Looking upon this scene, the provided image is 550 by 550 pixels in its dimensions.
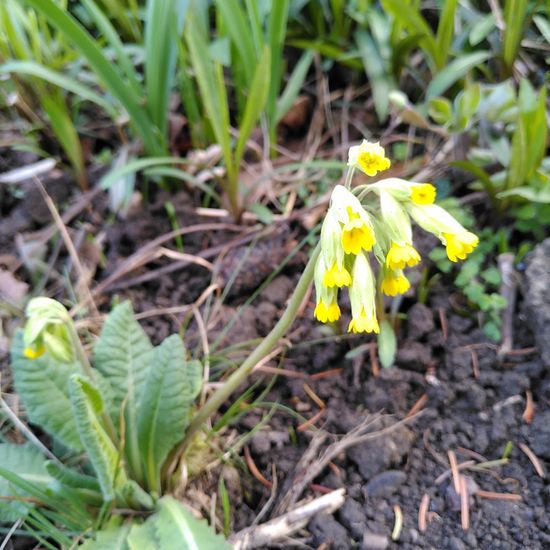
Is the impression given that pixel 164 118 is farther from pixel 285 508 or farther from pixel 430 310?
pixel 285 508

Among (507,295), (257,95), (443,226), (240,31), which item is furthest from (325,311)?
(240,31)

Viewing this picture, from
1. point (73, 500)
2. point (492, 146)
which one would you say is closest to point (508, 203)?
point (492, 146)

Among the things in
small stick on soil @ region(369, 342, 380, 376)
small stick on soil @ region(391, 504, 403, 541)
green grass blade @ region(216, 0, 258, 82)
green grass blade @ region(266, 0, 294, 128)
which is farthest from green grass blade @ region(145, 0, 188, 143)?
small stick on soil @ region(391, 504, 403, 541)

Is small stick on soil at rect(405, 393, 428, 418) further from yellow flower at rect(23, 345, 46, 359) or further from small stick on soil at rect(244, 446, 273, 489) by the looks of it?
Answer: yellow flower at rect(23, 345, 46, 359)

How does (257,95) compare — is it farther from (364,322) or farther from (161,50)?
(364,322)

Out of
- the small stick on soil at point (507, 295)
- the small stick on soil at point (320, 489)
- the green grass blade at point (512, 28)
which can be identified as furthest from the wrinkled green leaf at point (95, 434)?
the green grass blade at point (512, 28)

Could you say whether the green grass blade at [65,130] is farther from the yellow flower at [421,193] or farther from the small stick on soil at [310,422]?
the yellow flower at [421,193]
